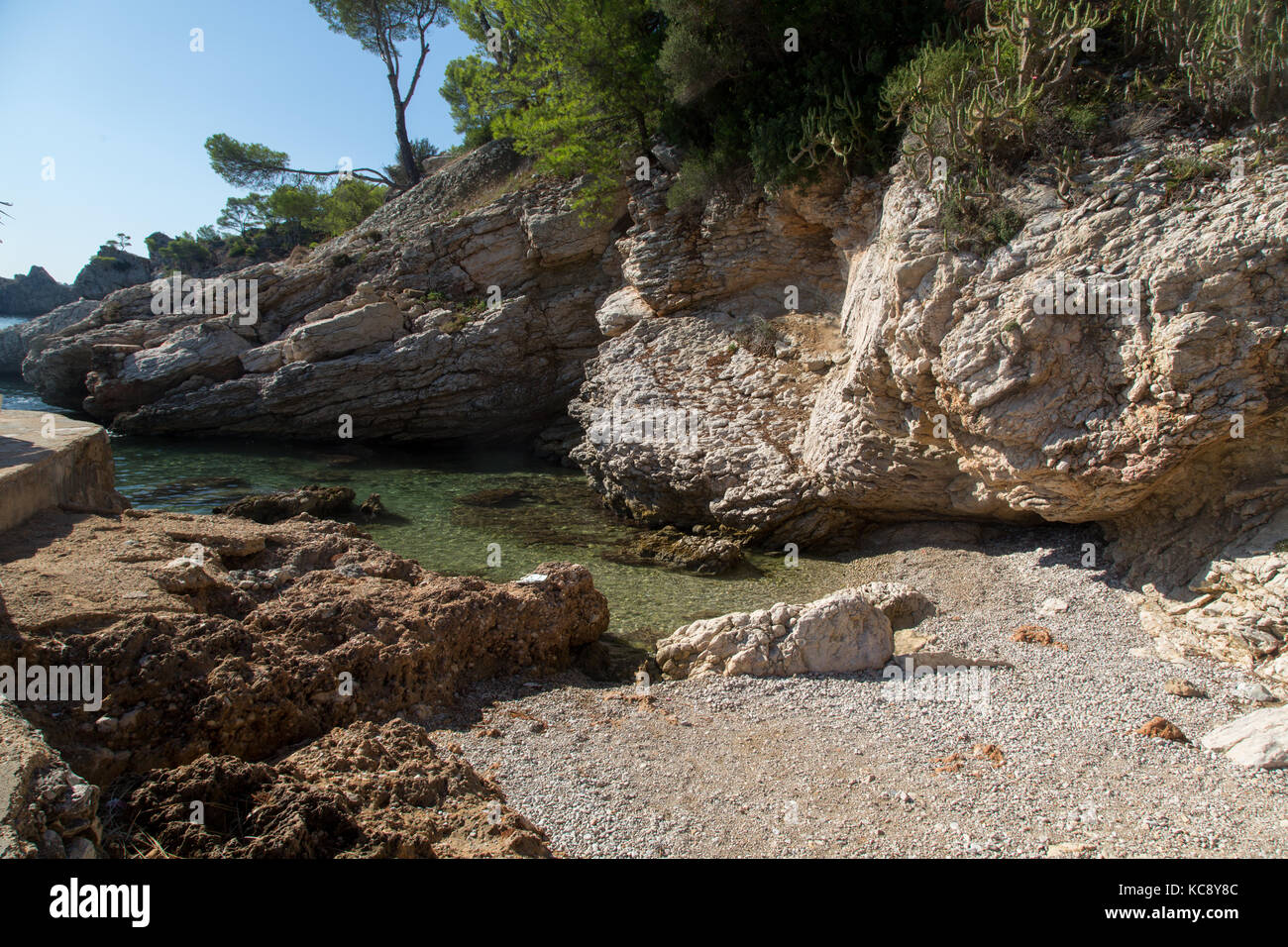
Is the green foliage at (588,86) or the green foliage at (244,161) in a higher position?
the green foliage at (244,161)

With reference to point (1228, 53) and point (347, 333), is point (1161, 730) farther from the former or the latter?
point (347, 333)

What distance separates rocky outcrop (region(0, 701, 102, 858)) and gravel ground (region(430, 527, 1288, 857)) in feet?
9.78

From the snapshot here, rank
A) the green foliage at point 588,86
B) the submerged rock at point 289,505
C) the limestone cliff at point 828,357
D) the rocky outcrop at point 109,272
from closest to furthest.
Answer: the limestone cliff at point 828,357 < the submerged rock at point 289,505 < the green foliage at point 588,86 < the rocky outcrop at point 109,272

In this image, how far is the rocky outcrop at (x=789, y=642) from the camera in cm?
880

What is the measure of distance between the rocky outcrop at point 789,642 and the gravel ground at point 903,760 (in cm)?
26

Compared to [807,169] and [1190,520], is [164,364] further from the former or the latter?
[1190,520]

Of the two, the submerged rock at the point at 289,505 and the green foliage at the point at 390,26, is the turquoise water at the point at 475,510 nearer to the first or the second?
the submerged rock at the point at 289,505

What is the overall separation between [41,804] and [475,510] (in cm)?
1418

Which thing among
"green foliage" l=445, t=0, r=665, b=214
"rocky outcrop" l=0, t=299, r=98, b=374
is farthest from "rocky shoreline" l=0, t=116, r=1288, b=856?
"rocky outcrop" l=0, t=299, r=98, b=374

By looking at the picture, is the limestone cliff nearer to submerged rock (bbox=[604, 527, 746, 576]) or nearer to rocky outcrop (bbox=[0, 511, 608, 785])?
submerged rock (bbox=[604, 527, 746, 576])

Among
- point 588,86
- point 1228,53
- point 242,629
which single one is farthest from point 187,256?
point 1228,53

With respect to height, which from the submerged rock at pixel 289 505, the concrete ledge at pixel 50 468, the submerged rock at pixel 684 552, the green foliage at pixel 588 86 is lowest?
the submerged rock at pixel 684 552

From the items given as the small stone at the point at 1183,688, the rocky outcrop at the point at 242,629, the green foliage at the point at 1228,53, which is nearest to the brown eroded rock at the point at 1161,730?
the small stone at the point at 1183,688

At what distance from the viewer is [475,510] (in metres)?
17.5
